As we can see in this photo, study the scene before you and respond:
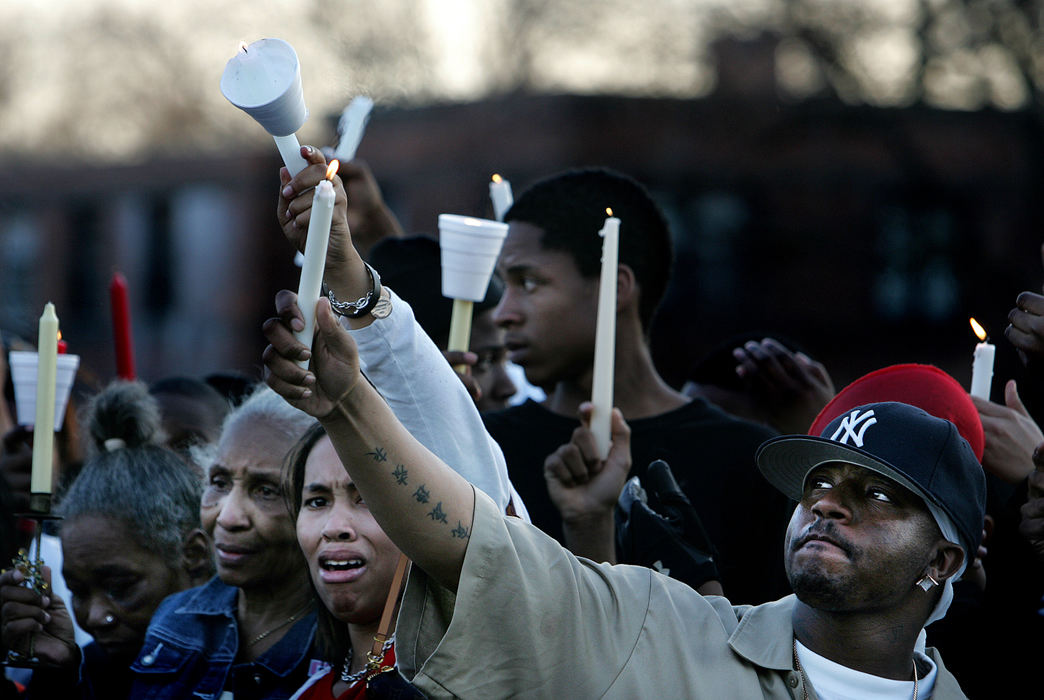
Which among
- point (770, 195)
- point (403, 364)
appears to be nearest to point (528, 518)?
point (403, 364)

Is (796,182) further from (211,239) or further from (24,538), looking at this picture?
(24,538)

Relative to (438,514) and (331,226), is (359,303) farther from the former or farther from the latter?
(438,514)

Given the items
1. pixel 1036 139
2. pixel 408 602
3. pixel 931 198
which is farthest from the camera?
pixel 931 198

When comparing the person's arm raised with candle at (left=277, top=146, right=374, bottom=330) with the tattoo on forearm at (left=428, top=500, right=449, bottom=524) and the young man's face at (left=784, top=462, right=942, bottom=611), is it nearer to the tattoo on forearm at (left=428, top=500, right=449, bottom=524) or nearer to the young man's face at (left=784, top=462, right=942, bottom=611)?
the tattoo on forearm at (left=428, top=500, right=449, bottom=524)

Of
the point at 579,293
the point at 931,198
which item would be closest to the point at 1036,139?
the point at 931,198

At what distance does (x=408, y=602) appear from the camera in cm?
238

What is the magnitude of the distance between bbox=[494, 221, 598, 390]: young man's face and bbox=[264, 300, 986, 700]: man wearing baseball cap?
1.03 metres

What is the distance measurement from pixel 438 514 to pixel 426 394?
0.99 feet

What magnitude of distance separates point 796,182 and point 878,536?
20.4m

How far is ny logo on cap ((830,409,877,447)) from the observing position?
267 cm

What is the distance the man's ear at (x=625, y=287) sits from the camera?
4.02 meters

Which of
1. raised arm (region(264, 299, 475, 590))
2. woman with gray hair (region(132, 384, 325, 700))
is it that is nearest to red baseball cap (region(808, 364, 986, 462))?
raised arm (region(264, 299, 475, 590))

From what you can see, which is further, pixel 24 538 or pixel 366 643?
pixel 24 538

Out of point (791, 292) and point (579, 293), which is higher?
point (579, 293)
